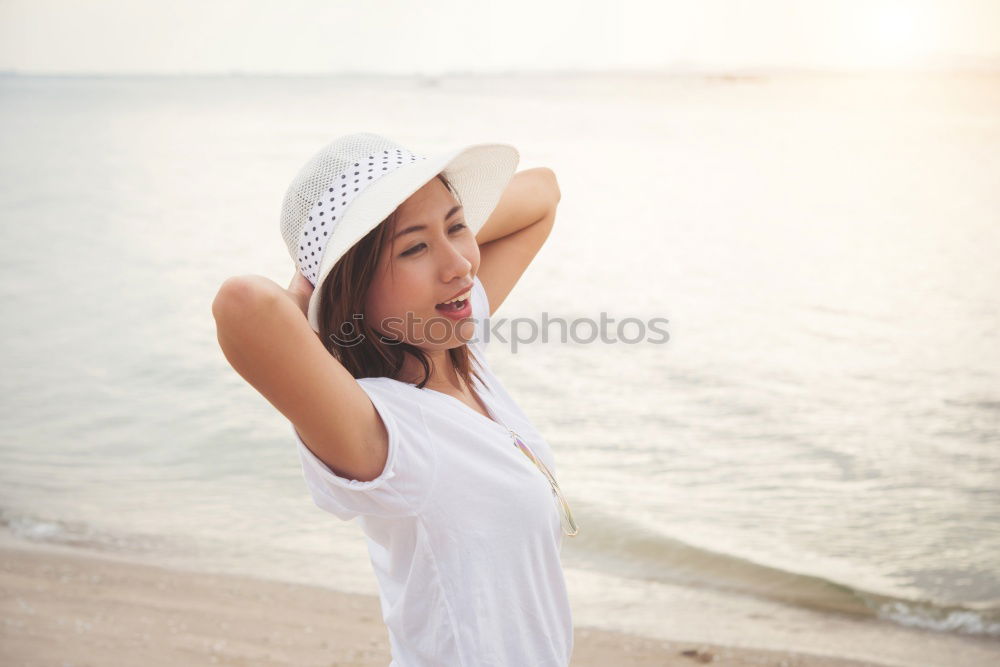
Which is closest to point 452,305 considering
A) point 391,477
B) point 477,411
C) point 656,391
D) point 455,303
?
point 455,303

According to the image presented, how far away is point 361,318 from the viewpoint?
159 cm

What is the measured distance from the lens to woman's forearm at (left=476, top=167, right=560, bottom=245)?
6.88ft

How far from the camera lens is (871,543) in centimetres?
480

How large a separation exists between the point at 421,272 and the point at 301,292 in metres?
0.19

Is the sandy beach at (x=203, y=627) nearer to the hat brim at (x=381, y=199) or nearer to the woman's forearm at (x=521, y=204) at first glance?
the woman's forearm at (x=521, y=204)

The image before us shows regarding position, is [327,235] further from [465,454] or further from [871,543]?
[871,543]

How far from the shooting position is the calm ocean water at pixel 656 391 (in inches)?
184

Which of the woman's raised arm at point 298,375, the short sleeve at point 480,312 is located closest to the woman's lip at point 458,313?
the woman's raised arm at point 298,375

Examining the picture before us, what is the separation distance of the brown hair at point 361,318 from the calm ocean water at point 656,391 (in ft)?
8.68

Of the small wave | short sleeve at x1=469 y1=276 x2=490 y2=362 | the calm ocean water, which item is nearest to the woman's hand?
short sleeve at x1=469 y1=276 x2=490 y2=362

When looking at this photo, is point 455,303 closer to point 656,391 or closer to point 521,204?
point 521,204

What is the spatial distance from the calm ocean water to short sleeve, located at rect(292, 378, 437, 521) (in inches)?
108

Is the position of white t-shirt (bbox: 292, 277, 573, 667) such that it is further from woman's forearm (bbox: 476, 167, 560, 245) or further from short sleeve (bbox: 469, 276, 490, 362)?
woman's forearm (bbox: 476, 167, 560, 245)

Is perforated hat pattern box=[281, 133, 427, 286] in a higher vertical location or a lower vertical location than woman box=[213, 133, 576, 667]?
higher
